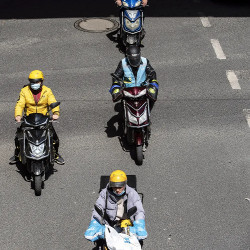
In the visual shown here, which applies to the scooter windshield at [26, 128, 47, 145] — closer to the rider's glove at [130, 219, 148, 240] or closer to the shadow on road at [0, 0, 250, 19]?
the rider's glove at [130, 219, 148, 240]

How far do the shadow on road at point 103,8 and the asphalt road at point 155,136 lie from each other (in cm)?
65

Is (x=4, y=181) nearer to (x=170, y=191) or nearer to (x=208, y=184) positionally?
(x=170, y=191)

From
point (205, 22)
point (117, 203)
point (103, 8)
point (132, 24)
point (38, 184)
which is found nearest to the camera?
point (117, 203)

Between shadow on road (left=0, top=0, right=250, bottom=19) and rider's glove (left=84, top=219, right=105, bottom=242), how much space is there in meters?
12.0

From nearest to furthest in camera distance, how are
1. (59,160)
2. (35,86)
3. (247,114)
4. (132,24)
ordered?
(35,86), (59,160), (247,114), (132,24)

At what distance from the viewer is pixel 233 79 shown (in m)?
15.3

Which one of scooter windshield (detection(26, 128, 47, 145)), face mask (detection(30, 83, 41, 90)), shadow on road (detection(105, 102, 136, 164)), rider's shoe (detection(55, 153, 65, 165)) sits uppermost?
face mask (detection(30, 83, 41, 90))

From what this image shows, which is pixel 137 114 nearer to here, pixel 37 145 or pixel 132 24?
pixel 37 145

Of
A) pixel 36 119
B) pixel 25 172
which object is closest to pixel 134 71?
pixel 36 119

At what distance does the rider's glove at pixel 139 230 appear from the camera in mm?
8391

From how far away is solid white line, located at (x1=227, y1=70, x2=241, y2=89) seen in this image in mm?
14906

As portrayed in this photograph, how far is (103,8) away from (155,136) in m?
8.53

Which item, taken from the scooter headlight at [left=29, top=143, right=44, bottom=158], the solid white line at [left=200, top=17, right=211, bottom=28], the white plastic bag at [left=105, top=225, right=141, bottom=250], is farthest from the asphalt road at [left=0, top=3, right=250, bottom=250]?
the white plastic bag at [left=105, top=225, right=141, bottom=250]

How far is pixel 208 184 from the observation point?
11133 mm
